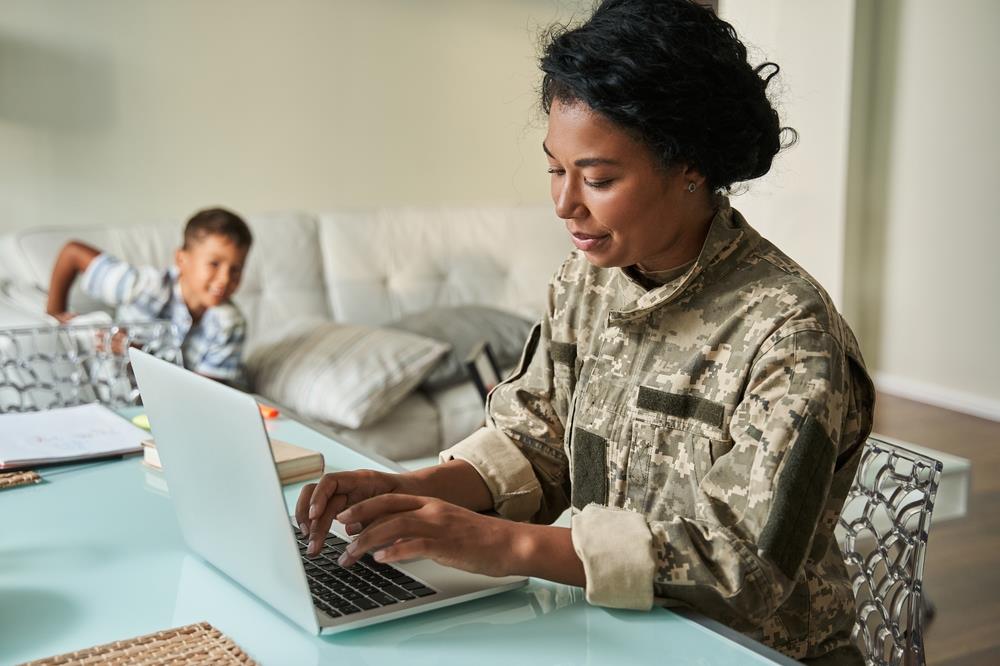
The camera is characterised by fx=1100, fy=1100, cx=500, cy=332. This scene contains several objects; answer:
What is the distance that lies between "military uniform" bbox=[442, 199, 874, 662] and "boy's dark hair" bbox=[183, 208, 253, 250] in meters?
1.73

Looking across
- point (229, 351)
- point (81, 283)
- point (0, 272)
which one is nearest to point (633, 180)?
point (229, 351)

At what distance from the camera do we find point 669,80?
0.99m

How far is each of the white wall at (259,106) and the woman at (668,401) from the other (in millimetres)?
2141

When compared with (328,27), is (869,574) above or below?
below

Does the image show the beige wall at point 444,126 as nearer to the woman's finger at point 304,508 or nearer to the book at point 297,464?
the book at point 297,464

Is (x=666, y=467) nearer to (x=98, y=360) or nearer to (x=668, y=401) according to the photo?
(x=668, y=401)

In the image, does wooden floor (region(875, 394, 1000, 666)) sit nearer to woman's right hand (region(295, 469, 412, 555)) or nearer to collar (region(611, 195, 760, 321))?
collar (region(611, 195, 760, 321))

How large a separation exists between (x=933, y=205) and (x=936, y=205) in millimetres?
17

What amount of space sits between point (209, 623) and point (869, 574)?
702mm

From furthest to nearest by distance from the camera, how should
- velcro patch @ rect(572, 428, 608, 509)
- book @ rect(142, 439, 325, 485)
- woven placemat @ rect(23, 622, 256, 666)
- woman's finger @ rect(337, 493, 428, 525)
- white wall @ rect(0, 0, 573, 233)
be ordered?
white wall @ rect(0, 0, 573, 233)
book @ rect(142, 439, 325, 485)
velcro patch @ rect(572, 428, 608, 509)
woman's finger @ rect(337, 493, 428, 525)
woven placemat @ rect(23, 622, 256, 666)

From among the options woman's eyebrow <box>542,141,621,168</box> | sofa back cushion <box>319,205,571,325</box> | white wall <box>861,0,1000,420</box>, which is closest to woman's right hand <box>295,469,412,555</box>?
woman's eyebrow <box>542,141,621,168</box>

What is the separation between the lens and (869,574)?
1183mm

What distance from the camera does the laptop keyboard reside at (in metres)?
0.87

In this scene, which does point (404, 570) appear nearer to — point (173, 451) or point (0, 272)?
point (173, 451)
